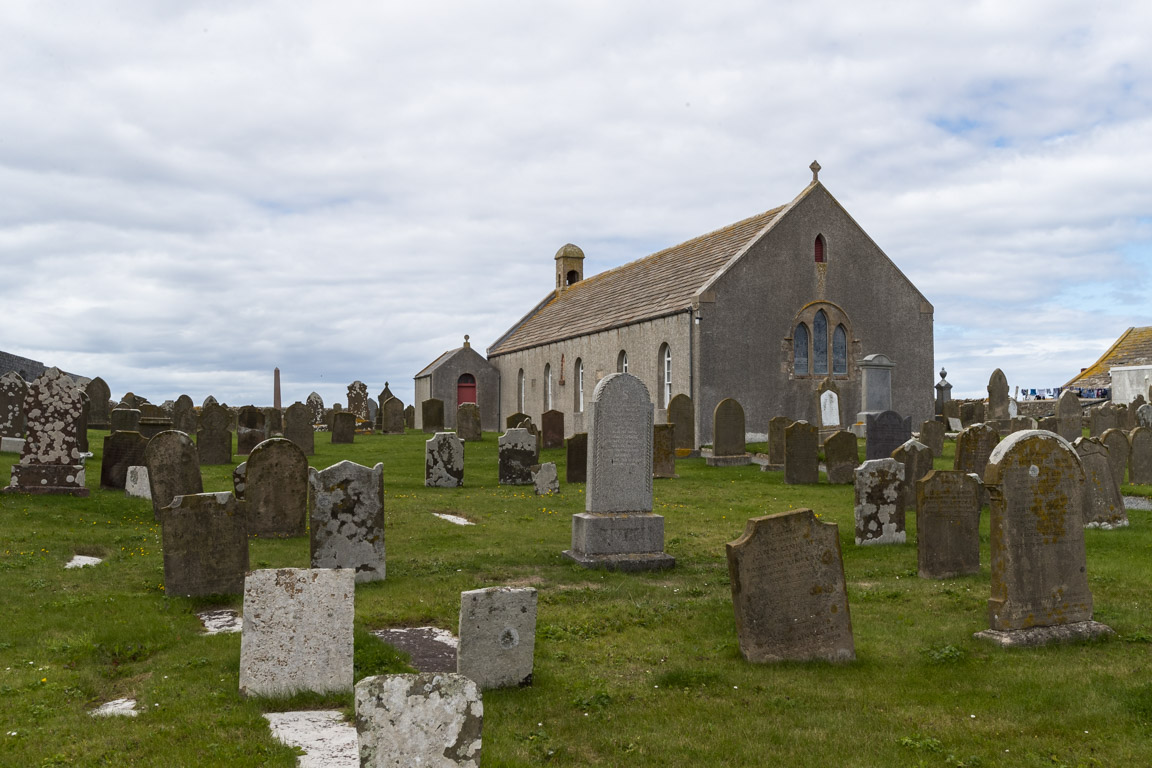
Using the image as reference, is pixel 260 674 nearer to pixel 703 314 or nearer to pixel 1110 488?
Result: pixel 1110 488

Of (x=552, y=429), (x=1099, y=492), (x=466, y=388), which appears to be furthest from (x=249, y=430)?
(x=466, y=388)

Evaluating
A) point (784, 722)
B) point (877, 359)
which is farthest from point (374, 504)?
point (877, 359)

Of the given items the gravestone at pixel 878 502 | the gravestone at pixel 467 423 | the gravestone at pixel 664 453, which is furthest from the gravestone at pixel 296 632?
the gravestone at pixel 467 423

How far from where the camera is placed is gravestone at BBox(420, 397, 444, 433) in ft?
121

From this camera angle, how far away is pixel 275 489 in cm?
1345

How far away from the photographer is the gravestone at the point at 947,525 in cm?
1035

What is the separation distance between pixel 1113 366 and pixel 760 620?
46.2 m

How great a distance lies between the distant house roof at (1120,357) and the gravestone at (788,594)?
146 ft

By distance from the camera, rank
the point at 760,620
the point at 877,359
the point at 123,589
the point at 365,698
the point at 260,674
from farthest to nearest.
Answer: the point at 877,359 < the point at 123,589 < the point at 760,620 < the point at 260,674 < the point at 365,698

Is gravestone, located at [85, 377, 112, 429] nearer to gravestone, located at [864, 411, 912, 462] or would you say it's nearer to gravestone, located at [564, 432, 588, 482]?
gravestone, located at [564, 432, 588, 482]

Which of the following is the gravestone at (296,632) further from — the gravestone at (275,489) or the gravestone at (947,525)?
the gravestone at (275,489)

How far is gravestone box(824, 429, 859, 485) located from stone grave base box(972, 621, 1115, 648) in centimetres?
1174

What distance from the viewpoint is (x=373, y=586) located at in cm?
1016

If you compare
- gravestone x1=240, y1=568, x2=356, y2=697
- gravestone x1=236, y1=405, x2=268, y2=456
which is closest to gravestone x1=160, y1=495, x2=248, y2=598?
gravestone x1=240, y1=568, x2=356, y2=697
